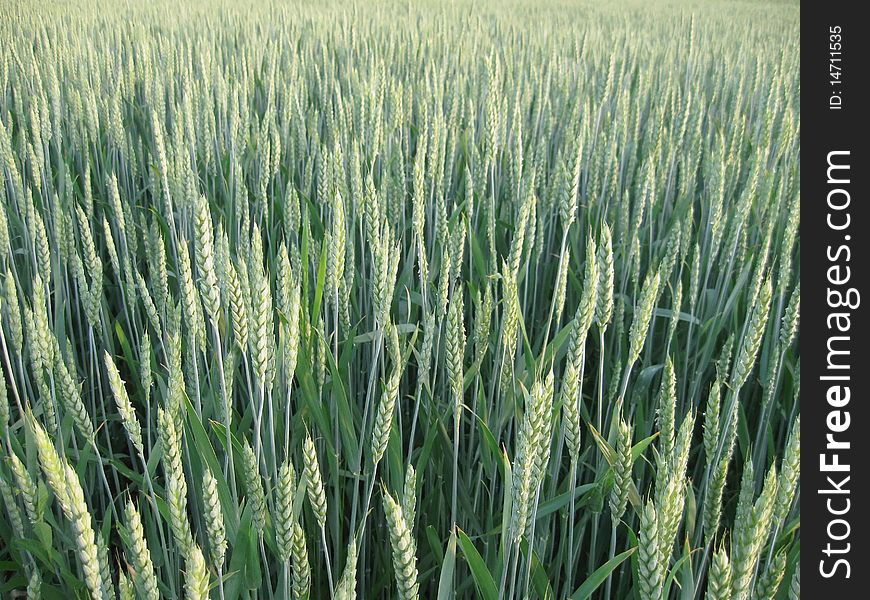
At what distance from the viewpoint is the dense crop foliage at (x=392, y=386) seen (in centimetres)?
48

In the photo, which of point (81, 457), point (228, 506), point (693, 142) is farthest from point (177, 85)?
point (228, 506)

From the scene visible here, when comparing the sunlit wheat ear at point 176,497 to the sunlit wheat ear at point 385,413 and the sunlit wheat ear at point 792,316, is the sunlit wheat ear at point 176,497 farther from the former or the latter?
the sunlit wheat ear at point 792,316

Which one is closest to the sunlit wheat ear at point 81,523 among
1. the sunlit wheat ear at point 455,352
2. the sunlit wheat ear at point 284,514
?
the sunlit wheat ear at point 284,514

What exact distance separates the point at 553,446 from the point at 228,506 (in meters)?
0.41

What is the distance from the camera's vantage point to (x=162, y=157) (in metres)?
0.92

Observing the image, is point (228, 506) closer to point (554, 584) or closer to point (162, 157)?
point (554, 584)

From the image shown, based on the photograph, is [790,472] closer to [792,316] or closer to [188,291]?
[792,316]

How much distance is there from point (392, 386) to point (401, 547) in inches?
5.0

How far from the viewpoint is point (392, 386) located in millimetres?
481

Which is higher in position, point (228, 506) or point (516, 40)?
point (516, 40)

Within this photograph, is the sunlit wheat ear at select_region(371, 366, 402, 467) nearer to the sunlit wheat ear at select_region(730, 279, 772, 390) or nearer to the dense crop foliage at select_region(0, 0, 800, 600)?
the dense crop foliage at select_region(0, 0, 800, 600)

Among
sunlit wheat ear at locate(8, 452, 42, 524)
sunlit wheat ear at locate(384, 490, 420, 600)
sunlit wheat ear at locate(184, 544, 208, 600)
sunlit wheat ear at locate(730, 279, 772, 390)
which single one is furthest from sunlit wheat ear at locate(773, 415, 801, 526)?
sunlit wheat ear at locate(8, 452, 42, 524)
